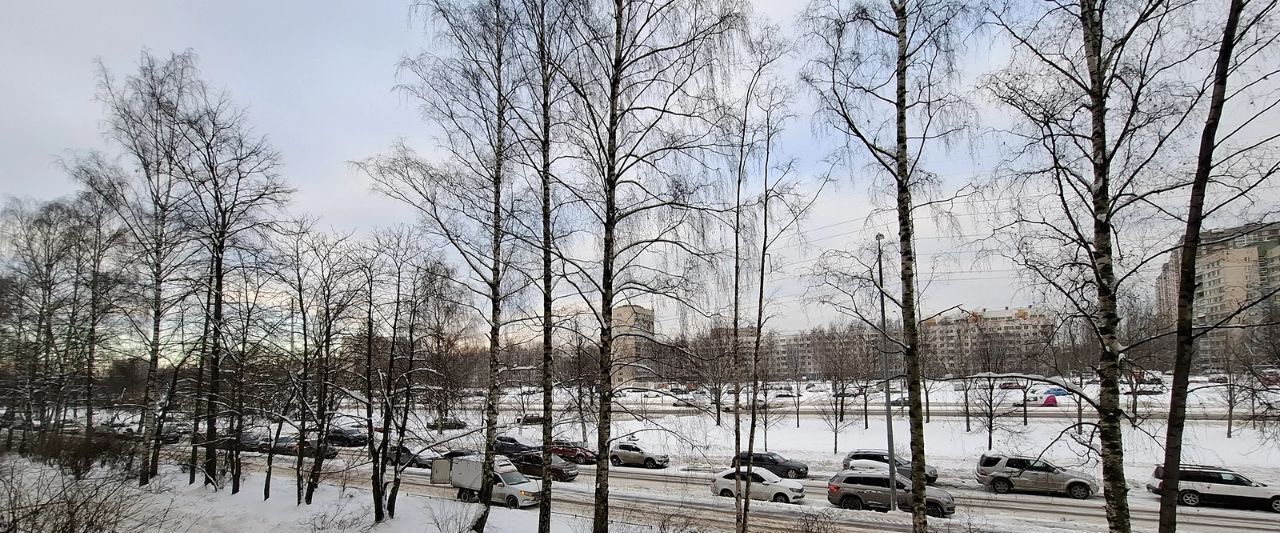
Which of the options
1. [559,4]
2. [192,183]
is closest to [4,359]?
[192,183]

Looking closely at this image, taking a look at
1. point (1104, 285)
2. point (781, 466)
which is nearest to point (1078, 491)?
point (781, 466)

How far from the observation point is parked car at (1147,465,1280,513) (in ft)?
59.8

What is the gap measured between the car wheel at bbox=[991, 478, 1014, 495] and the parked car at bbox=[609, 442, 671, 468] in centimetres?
1436

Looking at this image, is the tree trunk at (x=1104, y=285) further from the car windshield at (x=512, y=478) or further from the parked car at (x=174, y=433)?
the parked car at (x=174, y=433)

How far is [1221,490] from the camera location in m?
18.6

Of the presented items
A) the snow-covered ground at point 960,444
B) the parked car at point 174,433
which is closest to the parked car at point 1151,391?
the snow-covered ground at point 960,444

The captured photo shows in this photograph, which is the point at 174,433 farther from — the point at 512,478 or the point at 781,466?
the point at 781,466

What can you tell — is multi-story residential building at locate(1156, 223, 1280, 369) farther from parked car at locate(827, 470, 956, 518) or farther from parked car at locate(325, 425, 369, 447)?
parked car at locate(325, 425, 369, 447)

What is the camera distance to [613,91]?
9.52m

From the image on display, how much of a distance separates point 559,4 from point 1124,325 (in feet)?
35.3

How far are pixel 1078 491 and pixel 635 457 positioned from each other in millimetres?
18400

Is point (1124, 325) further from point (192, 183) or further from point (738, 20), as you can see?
point (192, 183)

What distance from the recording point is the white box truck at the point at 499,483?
20266 mm

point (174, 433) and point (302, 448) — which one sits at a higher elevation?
point (302, 448)
